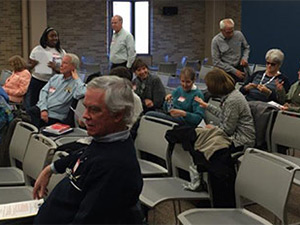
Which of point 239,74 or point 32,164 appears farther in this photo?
point 239,74

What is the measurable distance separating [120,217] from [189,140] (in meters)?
1.65

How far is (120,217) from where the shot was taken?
201 cm

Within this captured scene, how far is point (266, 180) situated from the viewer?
281 cm

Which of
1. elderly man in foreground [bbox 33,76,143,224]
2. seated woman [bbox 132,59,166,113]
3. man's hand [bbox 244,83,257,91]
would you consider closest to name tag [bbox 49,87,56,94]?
seated woman [bbox 132,59,166,113]

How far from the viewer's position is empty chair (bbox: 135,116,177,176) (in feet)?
12.6

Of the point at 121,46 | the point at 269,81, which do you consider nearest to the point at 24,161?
the point at 269,81

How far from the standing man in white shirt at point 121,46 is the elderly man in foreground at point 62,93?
217 centimetres

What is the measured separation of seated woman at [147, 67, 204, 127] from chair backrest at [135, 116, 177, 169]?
1.44 ft

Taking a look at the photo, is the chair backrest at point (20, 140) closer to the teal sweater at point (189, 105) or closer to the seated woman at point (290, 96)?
the teal sweater at point (189, 105)

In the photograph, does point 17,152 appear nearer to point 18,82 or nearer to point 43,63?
point 43,63

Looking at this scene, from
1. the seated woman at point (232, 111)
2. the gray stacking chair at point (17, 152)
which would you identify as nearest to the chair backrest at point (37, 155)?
→ the gray stacking chair at point (17, 152)

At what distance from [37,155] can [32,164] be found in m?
0.09

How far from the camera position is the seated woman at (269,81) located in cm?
504

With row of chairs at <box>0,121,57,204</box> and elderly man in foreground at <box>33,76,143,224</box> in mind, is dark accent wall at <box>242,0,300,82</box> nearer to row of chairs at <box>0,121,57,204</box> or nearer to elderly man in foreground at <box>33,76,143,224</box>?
row of chairs at <box>0,121,57,204</box>
